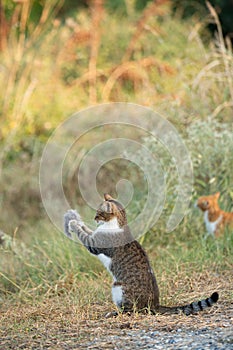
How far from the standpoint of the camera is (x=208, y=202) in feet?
21.6

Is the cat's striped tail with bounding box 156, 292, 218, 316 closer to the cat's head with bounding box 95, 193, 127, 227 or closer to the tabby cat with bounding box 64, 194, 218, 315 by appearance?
the tabby cat with bounding box 64, 194, 218, 315

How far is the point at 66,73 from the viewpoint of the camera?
10.6 m

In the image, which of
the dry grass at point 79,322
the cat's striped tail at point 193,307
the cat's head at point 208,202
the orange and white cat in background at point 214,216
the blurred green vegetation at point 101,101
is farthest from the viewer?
the cat's head at point 208,202

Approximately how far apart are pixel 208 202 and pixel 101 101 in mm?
3280

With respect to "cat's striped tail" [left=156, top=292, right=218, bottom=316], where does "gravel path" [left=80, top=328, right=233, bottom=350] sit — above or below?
below

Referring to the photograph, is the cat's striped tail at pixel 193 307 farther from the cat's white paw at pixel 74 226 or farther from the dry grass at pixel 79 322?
the cat's white paw at pixel 74 226

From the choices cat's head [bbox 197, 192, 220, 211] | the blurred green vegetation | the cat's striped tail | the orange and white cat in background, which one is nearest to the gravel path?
the cat's striped tail

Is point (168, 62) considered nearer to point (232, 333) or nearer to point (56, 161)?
point (56, 161)

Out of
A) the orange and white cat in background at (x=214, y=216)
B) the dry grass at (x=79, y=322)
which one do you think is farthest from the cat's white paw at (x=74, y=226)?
the orange and white cat in background at (x=214, y=216)

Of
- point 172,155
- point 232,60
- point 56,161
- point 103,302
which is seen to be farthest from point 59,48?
point 103,302

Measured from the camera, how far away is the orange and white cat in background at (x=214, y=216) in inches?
253

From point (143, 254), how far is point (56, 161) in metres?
4.00

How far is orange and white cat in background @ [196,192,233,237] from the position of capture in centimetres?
643

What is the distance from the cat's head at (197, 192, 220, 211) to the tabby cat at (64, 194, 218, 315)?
1.90 metres
